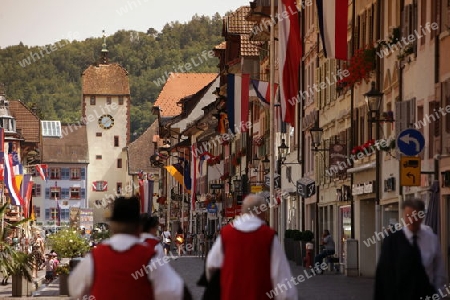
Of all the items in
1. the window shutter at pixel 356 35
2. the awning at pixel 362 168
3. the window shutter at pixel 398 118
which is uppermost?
the window shutter at pixel 356 35

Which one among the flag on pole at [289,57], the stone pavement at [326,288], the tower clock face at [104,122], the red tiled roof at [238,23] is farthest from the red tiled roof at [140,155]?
the flag on pole at [289,57]

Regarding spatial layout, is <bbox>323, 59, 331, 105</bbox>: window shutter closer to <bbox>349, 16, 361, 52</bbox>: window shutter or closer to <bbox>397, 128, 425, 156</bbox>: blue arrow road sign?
<bbox>349, 16, 361, 52</bbox>: window shutter

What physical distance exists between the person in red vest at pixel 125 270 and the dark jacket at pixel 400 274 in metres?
3.86

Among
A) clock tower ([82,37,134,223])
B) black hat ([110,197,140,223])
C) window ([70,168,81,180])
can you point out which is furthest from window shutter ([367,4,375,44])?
window ([70,168,81,180])

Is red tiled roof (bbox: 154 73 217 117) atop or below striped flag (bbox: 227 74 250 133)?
atop

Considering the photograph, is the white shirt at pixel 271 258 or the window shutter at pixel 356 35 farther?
the window shutter at pixel 356 35

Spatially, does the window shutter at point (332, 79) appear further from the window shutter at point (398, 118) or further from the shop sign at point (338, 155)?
the window shutter at point (398, 118)

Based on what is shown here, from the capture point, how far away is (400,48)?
3456 cm

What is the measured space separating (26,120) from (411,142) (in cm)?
12238

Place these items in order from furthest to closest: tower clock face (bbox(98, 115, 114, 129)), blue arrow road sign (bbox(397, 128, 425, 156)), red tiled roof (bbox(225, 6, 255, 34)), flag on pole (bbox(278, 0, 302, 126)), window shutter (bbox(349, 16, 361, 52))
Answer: tower clock face (bbox(98, 115, 114, 129)), red tiled roof (bbox(225, 6, 255, 34)), window shutter (bbox(349, 16, 361, 52)), flag on pole (bbox(278, 0, 302, 126)), blue arrow road sign (bbox(397, 128, 425, 156))

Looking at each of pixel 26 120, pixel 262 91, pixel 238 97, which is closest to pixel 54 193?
pixel 26 120

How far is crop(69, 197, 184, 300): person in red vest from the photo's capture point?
9828 mm

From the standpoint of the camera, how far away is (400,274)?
13.4m

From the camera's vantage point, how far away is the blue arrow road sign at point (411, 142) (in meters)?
24.5
